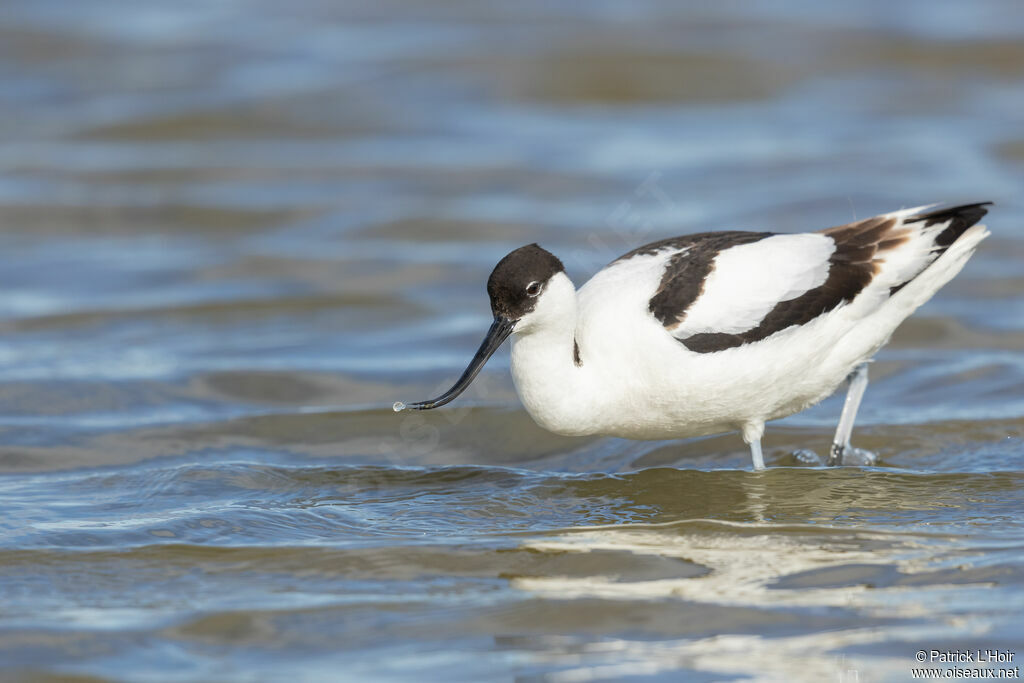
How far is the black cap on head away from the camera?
655cm

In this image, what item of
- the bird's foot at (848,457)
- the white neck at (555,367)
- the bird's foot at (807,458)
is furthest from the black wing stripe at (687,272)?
the bird's foot at (807,458)

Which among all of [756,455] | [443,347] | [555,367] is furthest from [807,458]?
[443,347]

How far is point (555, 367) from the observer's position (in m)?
6.77

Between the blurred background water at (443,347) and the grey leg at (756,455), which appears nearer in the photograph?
the blurred background water at (443,347)

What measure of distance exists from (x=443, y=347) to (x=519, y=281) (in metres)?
3.70

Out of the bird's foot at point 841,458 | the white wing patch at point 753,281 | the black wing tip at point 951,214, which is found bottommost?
the bird's foot at point 841,458

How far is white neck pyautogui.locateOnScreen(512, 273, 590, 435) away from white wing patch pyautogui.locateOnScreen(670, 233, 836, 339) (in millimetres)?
529

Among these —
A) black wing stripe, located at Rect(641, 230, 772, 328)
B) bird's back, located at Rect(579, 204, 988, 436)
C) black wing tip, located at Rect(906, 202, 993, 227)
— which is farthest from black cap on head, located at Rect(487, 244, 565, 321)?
black wing tip, located at Rect(906, 202, 993, 227)

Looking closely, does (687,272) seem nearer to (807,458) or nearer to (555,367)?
(555,367)

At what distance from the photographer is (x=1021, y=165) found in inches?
537

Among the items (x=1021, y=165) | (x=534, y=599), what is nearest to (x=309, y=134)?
(x=1021, y=165)

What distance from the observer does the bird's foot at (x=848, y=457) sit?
764 cm

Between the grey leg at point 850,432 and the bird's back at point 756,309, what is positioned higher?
the bird's back at point 756,309

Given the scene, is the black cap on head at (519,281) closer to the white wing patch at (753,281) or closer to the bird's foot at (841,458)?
the white wing patch at (753,281)
